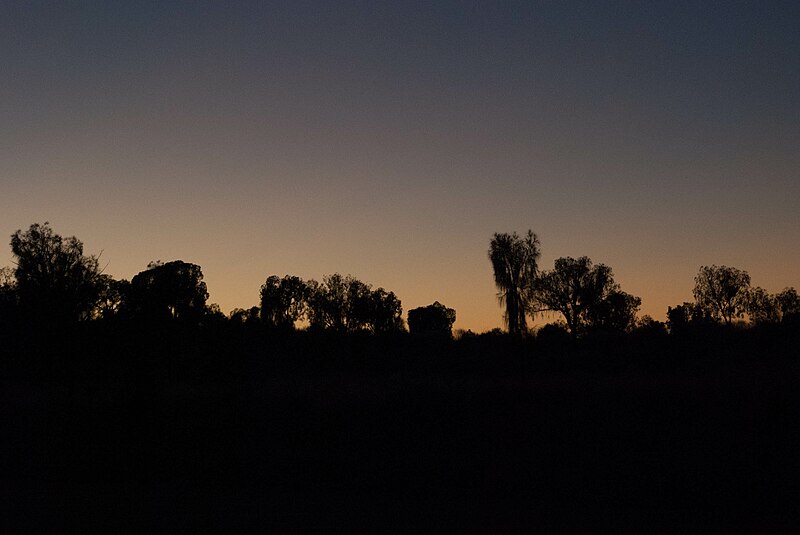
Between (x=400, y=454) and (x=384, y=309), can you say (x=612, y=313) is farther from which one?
(x=400, y=454)

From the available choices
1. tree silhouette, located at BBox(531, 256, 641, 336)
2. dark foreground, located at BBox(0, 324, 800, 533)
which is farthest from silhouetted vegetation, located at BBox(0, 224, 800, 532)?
tree silhouette, located at BBox(531, 256, 641, 336)

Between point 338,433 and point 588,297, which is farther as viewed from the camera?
point 588,297

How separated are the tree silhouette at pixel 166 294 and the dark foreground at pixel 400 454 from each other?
4.25ft

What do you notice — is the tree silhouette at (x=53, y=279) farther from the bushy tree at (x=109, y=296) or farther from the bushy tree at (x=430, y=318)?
the bushy tree at (x=430, y=318)

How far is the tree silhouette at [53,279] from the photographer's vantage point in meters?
35.0

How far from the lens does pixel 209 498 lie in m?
14.6

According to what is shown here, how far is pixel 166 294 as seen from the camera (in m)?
36.5

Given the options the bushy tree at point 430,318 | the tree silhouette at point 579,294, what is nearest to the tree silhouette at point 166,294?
the tree silhouette at point 579,294

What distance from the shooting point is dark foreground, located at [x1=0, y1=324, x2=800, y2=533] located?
495 inches

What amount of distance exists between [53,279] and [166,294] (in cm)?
522

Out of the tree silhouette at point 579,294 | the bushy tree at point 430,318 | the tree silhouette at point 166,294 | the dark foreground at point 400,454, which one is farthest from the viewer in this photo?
the bushy tree at point 430,318

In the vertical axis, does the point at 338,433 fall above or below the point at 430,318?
below

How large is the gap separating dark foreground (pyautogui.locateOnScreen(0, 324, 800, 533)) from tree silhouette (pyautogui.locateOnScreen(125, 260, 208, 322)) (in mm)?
1297

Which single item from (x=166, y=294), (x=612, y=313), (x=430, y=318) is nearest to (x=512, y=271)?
(x=166, y=294)
